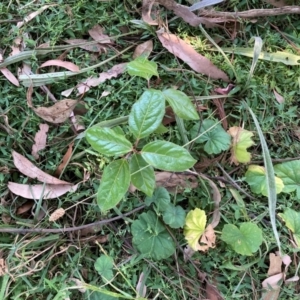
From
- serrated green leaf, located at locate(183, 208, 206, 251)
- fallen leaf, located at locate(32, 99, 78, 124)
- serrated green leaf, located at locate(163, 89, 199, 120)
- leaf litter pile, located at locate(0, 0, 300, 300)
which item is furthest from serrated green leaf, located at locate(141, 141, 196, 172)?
fallen leaf, located at locate(32, 99, 78, 124)

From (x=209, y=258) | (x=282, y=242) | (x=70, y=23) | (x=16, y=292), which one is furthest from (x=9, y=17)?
(x=282, y=242)

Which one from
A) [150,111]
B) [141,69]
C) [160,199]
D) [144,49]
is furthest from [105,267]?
[144,49]

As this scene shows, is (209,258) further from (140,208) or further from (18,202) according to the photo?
(18,202)

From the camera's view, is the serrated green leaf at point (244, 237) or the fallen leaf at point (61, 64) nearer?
the serrated green leaf at point (244, 237)

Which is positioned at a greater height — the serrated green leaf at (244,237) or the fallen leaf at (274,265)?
the serrated green leaf at (244,237)

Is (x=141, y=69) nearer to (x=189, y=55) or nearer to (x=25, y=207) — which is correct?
(x=189, y=55)

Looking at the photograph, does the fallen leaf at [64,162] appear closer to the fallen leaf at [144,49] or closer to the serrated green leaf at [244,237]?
the fallen leaf at [144,49]

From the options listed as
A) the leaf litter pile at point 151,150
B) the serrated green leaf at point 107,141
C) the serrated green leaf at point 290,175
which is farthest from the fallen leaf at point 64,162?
the serrated green leaf at point 290,175
